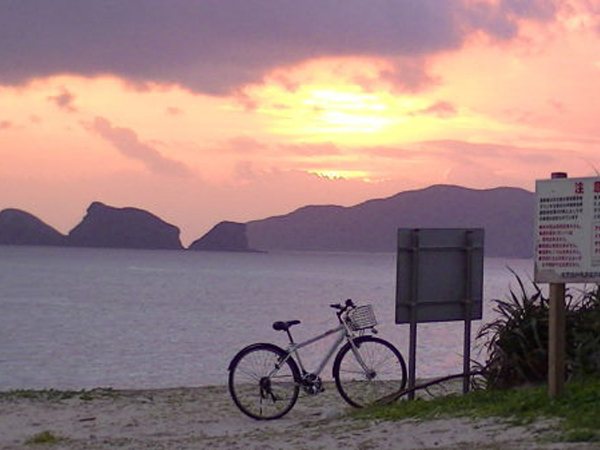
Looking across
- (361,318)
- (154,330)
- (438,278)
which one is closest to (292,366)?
(361,318)

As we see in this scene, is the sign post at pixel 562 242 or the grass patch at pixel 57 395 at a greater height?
the sign post at pixel 562 242

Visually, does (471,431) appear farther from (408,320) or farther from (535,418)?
(408,320)

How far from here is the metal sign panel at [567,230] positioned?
390 inches

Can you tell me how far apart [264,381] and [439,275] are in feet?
7.13

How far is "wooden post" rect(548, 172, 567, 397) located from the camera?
1013cm

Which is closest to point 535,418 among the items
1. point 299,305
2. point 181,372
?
point 181,372

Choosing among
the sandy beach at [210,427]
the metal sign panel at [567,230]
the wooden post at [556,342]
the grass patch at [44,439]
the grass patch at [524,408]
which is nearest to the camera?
the grass patch at [524,408]

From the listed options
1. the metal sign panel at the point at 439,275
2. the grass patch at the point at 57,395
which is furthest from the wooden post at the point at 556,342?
the grass patch at the point at 57,395

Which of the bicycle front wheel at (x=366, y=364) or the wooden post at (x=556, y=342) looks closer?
the wooden post at (x=556, y=342)

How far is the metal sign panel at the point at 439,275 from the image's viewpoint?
12.6 metres

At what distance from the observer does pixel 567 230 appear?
33.1 feet

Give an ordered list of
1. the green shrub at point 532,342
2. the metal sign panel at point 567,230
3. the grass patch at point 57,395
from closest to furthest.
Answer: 1. the metal sign panel at point 567,230
2. the green shrub at point 532,342
3. the grass patch at point 57,395

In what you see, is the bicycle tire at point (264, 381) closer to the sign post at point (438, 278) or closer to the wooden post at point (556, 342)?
the sign post at point (438, 278)

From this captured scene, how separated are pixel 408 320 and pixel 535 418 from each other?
3068 mm
